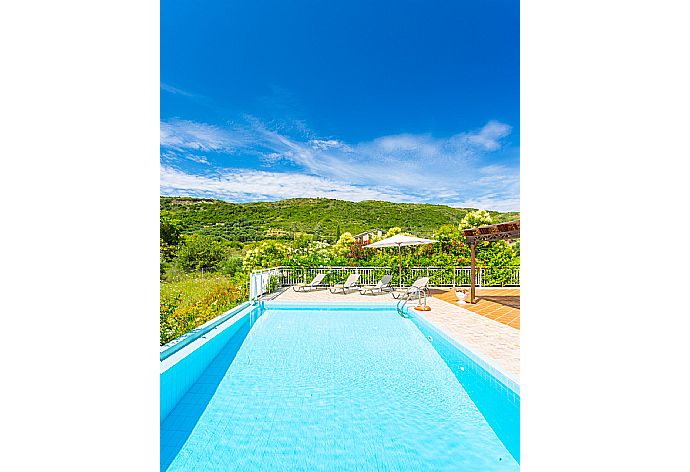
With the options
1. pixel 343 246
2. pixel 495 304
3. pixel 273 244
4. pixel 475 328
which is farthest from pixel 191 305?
pixel 343 246

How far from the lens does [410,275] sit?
39.6 ft

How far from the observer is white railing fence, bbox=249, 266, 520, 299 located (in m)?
12.0

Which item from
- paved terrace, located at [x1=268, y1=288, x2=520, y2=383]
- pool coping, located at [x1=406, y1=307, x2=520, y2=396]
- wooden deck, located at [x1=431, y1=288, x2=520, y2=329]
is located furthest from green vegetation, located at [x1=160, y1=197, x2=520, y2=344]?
pool coping, located at [x1=406, y1=307, x2=520, y2=396]

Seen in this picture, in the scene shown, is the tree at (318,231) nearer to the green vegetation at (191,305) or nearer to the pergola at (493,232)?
the green vegetation at (191,305)

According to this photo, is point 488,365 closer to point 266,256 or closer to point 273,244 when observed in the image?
point 266,256

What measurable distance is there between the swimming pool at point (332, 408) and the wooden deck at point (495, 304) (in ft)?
4.80

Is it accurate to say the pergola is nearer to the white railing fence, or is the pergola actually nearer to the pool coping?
the pool coping

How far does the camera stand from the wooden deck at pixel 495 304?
6.65m

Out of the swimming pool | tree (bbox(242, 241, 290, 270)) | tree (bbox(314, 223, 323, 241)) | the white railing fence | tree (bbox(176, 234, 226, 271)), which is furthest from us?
tree (bbox(314, 223, 323, 241))
